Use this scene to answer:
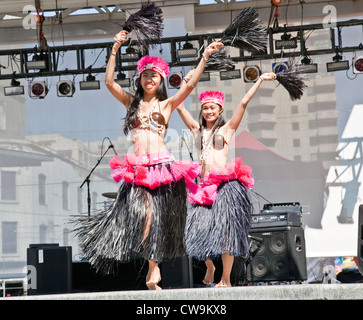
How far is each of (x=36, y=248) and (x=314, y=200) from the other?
4.33 m

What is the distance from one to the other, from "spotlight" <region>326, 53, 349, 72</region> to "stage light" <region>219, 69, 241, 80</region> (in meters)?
1.21

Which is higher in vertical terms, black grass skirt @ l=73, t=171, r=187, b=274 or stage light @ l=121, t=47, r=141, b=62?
stage light @ l=121, t=47, r=141, b=62

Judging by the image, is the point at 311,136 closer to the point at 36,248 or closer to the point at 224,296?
the point at 36,248

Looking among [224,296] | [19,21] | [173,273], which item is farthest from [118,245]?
[19,21]

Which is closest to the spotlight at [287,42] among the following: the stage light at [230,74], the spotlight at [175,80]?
the stage light at [230,74]

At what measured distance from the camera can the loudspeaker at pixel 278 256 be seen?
19.7 feet

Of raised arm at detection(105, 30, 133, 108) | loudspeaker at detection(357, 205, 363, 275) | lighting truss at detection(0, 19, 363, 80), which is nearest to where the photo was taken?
loudspeaker at detection(357, 205, 363, 275)

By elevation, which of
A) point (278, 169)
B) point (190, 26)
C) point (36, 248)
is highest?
point (190, 26)

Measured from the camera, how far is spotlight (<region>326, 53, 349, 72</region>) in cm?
862

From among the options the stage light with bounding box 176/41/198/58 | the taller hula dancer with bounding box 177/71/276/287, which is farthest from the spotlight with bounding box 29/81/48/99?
the taller hula dancer with bounding box 177/71/276/287

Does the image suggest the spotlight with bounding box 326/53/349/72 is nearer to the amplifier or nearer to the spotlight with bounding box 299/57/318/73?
the spotlight with bounding box 299/57/318/73

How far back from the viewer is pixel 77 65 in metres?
9.08

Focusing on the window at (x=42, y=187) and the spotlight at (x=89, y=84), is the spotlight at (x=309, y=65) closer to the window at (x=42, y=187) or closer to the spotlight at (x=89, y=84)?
the spotlight at (x=89, y=84)

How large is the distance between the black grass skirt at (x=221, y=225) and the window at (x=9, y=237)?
5810 millimetres
